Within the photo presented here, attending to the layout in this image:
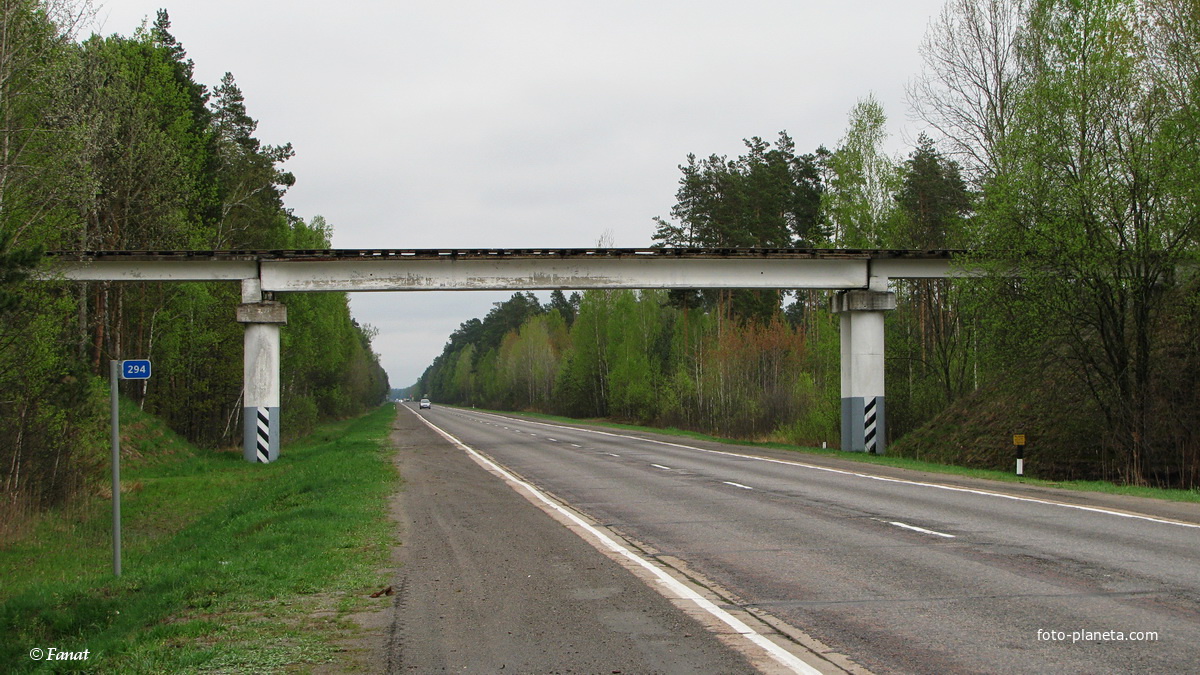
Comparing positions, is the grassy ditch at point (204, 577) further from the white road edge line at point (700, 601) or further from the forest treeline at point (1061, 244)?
the forest treeline at point (1061, 244)

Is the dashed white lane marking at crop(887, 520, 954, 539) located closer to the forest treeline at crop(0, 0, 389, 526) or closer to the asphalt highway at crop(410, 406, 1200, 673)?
the asphalt highway at crop(410, 406, 1200, 673)

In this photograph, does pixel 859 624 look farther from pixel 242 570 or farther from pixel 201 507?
pixel 201 507

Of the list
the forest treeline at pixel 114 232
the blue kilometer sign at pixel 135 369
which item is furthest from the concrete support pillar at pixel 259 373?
the blue kilometer sign at pixel 135 369

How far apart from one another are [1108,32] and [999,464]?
12.5 m

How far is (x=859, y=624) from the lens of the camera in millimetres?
7160

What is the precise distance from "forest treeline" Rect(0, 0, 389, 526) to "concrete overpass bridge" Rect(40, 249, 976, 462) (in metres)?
4.44

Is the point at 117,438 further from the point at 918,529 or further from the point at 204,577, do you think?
the point at 918,529

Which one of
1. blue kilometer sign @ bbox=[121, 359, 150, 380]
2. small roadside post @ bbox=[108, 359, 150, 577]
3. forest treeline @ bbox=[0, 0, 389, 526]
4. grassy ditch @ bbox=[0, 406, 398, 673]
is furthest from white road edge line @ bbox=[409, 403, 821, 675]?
forest treeline @ bbox=[0, 0, 389, 526]

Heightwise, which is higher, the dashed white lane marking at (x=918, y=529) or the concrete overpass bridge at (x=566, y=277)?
the concrete overpass bridge at (x=566, y=277)

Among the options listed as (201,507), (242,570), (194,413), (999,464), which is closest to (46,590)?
(242,570)

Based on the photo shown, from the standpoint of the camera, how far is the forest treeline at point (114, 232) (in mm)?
18453

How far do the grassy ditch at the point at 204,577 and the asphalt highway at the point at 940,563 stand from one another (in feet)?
11.8

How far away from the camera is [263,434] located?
31.4 m

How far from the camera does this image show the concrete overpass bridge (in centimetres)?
3161
